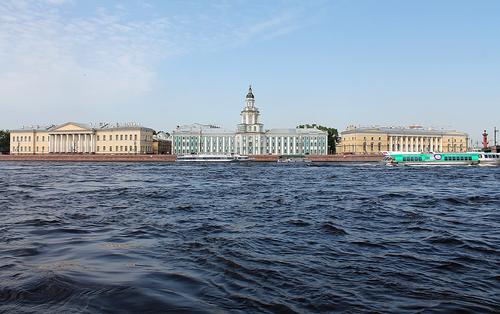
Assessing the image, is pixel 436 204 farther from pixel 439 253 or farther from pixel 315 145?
pixel 315 145

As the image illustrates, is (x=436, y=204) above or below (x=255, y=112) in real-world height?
below

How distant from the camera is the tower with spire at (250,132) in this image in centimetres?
11044

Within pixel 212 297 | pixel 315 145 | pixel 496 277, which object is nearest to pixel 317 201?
pixel 496 277

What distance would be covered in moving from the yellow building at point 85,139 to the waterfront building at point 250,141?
865 cm

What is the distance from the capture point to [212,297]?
536cm

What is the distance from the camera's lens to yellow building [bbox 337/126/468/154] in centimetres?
11075

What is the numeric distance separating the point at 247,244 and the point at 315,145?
104610mm

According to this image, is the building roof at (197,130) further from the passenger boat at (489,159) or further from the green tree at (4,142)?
the passenger boat at (489,159)

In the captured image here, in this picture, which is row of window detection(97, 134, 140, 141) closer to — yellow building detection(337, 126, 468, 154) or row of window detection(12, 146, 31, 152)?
row of window detection(12, 146, 31, 152)

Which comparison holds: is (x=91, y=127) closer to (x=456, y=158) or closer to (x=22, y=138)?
(x=22, y=138)

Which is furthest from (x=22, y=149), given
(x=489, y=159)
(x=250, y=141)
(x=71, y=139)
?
(x=489, y=159)

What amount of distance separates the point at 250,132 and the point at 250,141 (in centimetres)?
211

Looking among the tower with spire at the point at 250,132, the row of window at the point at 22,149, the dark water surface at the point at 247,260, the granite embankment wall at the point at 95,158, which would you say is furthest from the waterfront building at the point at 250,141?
the dark water surface at the point at 247,260

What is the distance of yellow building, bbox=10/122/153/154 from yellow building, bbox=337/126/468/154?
48880mm
